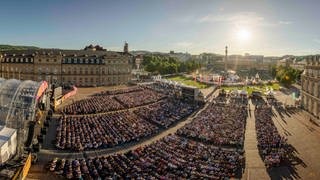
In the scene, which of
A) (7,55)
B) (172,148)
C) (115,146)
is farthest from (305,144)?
(7,55)

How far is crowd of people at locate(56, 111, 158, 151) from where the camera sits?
33.5m

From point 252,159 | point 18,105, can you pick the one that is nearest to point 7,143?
point 18,105

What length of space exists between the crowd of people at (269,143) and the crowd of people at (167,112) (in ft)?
43.9

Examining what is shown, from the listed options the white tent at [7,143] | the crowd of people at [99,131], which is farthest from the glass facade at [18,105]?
the crowd of people at [99,131]

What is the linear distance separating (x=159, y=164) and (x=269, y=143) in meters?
16.2

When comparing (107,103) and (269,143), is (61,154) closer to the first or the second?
(269,143)

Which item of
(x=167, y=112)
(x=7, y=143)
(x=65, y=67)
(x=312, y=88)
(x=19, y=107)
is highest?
(x=65, y=67)

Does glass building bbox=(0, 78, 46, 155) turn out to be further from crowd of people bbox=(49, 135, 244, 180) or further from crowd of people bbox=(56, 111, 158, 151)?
crowd of people bbox=(49, 135, 244, 180)

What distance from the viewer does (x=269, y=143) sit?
35562mm

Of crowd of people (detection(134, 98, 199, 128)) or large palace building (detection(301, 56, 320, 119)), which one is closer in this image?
crowd of people (detection(134, 98, 199, 128))

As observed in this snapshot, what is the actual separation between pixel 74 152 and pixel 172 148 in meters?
11.1

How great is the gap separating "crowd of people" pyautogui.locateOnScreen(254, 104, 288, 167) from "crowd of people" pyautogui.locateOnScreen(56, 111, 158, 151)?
14619 mm

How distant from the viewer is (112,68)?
312 feet

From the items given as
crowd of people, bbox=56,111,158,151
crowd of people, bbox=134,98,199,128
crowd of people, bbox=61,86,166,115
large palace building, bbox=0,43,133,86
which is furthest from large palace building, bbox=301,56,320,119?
large palace building, bbox=0,43,133,86
